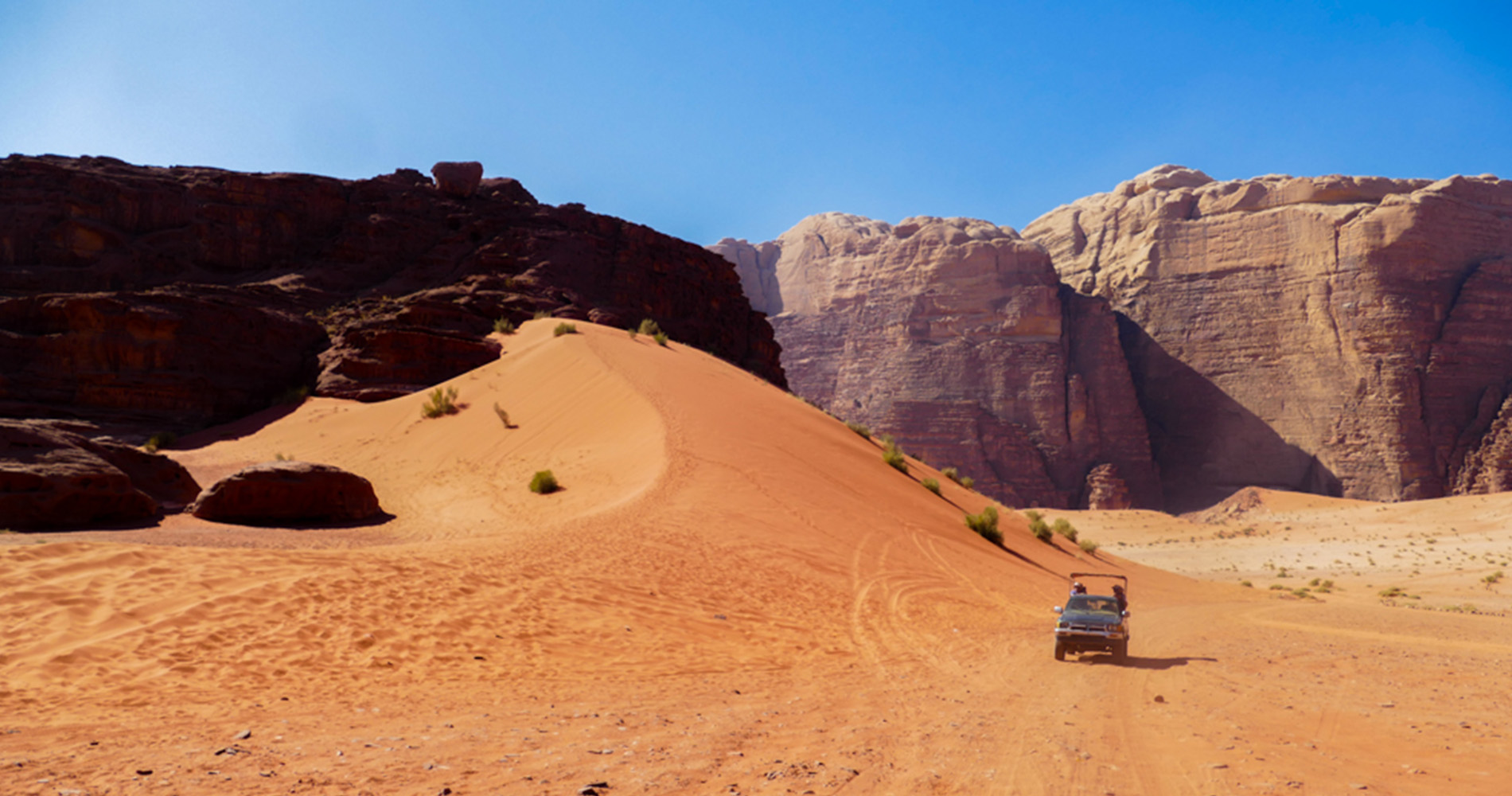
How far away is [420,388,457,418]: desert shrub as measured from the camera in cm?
2497

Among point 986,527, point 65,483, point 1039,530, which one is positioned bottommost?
point 1039,530

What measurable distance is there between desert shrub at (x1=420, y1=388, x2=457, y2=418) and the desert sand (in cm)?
423

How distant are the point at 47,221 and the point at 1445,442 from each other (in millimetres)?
81714

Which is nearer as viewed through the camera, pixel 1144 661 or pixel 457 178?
pixel 1144 661

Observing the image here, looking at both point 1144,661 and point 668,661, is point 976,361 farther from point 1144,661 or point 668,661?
point 668,661

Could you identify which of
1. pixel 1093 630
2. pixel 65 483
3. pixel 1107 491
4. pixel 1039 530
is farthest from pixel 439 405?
pixel 1107 491

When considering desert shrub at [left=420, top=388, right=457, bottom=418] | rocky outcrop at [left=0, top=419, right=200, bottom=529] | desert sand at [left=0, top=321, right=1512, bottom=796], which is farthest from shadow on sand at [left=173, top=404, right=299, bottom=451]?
rocky outcrop at [left=0, top=419, right=200, bottom=529]

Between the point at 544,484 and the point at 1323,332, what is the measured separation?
6644cm

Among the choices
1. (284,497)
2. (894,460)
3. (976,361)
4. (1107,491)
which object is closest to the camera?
(284,497)

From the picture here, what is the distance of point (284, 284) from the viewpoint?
35.5 meters

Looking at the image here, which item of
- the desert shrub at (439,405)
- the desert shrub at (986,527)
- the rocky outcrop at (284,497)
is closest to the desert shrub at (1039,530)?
the desert shrub at (986,527)

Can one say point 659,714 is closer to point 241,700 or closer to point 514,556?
point 241,700

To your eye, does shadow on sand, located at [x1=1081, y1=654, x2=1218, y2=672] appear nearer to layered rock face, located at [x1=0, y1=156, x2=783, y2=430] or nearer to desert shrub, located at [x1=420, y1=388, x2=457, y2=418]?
desert shrub, located at [x1=420, y1=388, x2=457, y2=418]

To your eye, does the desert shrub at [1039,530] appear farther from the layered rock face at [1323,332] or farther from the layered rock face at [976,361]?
the layered rock face at [1323,332]
